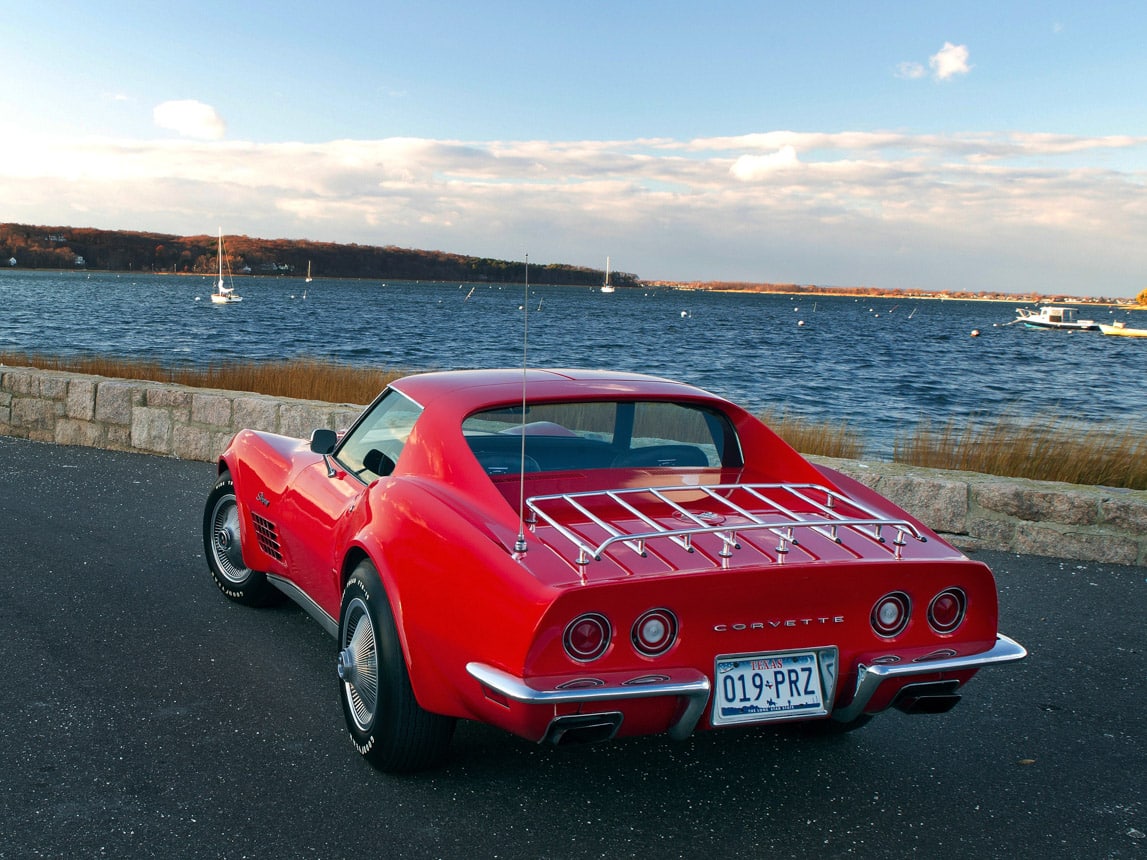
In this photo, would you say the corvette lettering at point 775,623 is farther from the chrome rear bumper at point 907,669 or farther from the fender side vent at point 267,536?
the fender side vent at point 267,536

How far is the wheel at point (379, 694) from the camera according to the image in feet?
10.9

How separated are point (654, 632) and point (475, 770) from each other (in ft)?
3.38

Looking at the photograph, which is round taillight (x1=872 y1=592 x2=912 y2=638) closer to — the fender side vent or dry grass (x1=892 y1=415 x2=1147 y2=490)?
the fender side vent

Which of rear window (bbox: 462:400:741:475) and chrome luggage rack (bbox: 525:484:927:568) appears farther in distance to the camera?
rear window (bbox: 462:400:741:475)

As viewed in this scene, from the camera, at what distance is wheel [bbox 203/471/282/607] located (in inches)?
207

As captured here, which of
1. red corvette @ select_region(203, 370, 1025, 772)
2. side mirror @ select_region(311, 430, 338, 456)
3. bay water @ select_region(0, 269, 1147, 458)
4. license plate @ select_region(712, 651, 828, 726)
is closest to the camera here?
red corvette @ select_region(203, 370, 1025, 772)

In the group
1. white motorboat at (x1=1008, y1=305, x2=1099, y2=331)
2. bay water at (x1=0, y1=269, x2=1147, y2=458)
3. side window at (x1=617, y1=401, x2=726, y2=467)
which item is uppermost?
white motorboat at (x1=1008, y1=305, x2=1099, y2=331)

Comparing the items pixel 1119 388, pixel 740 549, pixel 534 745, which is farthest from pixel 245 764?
pixel 1119 388

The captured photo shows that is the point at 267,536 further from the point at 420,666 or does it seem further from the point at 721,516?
the point at 721,516

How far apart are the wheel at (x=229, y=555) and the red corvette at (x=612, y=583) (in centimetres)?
110

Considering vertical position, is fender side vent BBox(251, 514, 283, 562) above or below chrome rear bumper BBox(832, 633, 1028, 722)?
below

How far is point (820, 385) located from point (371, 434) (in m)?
28.4

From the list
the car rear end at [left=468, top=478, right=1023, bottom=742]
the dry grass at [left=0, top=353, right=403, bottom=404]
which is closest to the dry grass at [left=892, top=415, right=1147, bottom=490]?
the car rear end at [left=468, top=478, right=1023, bottom=742]

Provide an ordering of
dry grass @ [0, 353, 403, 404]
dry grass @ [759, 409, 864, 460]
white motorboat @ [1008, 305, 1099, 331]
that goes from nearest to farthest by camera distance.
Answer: dry grass @ [759, 409, 864, 460]
dry grass @ [0, 353, 403, 404]
white motorboat @ [1008, 305, 1099, 331]
